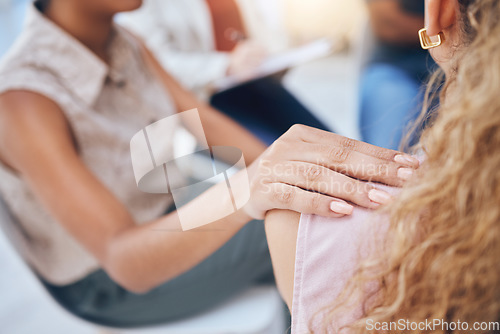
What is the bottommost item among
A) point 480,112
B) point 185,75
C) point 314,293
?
point 185,75

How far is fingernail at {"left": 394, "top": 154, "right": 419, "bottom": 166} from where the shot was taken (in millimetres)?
345

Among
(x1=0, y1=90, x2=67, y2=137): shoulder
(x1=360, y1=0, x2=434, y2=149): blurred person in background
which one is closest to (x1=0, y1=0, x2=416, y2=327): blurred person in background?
(x1=0, y1=90, x2=67, y2=137): shoulder

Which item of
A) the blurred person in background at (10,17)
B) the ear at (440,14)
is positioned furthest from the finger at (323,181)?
the blurred person in background at (10,17)

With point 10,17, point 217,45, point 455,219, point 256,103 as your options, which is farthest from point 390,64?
point 10,17

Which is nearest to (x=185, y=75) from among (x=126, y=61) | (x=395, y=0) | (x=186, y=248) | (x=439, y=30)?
(x=126, y=61)

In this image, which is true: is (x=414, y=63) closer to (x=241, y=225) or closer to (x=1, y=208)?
(x=241, y=225)

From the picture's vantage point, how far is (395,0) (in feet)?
2.86

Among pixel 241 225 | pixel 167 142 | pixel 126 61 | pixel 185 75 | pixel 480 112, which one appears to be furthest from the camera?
pixel 185 75

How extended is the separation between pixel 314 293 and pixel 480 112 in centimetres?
18

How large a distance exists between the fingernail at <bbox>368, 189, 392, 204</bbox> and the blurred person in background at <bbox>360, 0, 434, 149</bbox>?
341 mm

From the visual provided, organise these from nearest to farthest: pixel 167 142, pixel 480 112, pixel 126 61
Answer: pixel 480 112 → pixel 167 142 → pixel 126 61

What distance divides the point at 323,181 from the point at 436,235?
3.8 inches

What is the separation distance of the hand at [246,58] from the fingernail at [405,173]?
0.82 m

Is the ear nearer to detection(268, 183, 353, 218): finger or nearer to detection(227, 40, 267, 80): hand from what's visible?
detection(268, 183, 353, 218): finger
